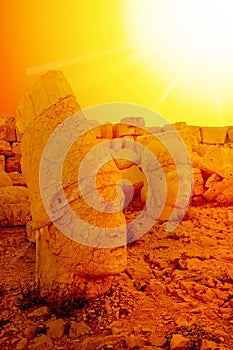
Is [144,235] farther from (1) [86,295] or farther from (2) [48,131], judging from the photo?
(2) [48,131]

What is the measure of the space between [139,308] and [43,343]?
862 millimetres

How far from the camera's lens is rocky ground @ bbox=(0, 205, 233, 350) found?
2.41m

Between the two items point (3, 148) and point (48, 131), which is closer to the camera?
point (48, 131)

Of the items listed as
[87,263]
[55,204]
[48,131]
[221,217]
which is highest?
[48,131]

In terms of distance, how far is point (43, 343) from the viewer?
2414 mm

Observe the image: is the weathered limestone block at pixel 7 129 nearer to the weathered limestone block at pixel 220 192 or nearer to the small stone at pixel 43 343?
the weathered limestone block at pixel 220 192

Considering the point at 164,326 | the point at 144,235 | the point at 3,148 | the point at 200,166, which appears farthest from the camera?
the point at 3,148

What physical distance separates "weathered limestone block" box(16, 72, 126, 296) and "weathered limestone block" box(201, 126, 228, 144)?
6.33 meters

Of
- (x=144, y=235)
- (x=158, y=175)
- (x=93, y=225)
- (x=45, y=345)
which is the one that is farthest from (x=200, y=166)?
(x=45, y=345)

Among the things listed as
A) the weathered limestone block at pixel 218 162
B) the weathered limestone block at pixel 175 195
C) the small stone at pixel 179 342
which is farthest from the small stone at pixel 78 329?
the weathered limestone block at pixel 218 162

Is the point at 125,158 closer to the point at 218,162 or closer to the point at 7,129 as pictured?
the point at 218,162

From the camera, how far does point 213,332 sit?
248 centimetres

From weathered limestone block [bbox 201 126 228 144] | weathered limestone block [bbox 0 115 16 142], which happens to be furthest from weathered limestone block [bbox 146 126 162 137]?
weathered limestone block [bbox 0 115 16 142]

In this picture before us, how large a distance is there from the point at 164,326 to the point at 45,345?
893mm
